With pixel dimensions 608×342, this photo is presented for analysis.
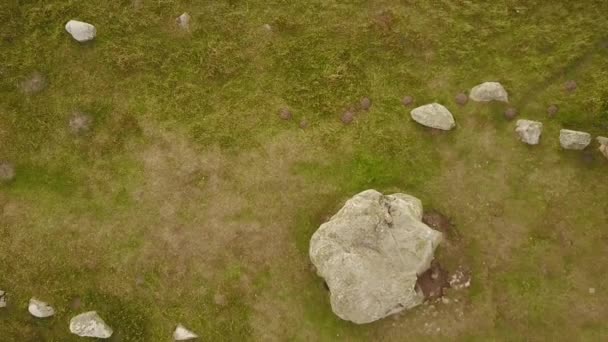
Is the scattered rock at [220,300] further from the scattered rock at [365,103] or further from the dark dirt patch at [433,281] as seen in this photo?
the scattered rock at [365,103]

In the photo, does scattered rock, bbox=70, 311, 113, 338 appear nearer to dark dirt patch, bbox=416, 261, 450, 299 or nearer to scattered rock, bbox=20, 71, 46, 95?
scattered rock, bbox=20, 71, 46, 95

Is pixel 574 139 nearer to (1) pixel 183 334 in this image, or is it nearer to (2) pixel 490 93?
(2) pixel 490 93

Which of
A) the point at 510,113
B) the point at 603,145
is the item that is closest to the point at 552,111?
the point at 510,113

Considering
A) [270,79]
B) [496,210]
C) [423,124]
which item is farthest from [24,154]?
[496,210]

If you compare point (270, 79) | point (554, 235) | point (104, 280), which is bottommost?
point (104, 280)

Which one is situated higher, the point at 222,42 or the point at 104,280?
the point at 222,42

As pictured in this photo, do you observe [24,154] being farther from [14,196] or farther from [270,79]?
[270,79]

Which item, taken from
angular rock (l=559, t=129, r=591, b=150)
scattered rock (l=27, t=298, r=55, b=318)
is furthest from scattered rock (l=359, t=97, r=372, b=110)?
scattered rock (l=27, t=298, r=55, b=318)
